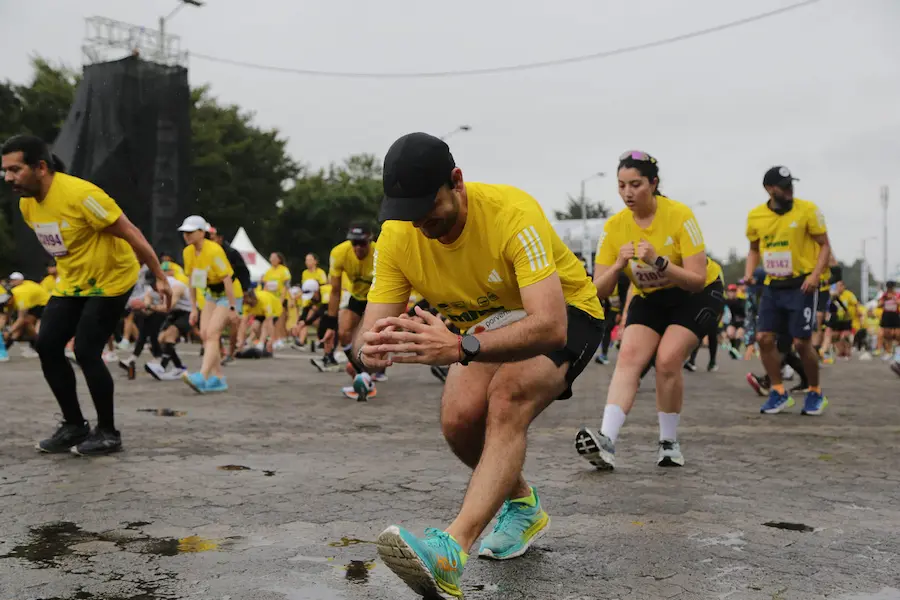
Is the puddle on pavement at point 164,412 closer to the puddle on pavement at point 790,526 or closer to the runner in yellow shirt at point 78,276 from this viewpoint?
the runner in yellow shirt at point 78,276

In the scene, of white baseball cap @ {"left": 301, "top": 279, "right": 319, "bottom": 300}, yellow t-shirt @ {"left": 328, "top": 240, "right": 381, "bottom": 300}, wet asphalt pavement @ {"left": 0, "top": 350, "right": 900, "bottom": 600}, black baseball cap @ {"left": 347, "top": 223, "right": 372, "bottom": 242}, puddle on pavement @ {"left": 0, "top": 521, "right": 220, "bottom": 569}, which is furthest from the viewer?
white baseball cap @ {"left": 301, "top": 279, "right": 319, "bottom": 300}

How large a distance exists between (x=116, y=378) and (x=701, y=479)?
1044 centimetres

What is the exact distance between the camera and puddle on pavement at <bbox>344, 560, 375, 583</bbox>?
368cm

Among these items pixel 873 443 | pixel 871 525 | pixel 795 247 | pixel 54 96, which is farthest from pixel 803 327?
pixel 54 96

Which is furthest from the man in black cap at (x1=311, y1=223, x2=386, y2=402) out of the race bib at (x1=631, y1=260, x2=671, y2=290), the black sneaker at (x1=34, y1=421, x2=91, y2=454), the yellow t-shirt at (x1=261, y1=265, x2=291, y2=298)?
the yellow t-shirt at (x1=261, y1=265, x2=291, y2=298)

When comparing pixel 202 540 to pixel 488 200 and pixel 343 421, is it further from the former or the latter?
pixel 343 421

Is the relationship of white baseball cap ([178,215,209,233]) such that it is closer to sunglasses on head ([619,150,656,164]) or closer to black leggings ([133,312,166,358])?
black leggings ([133,312,166,358])

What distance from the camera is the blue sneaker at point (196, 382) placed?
452 inches

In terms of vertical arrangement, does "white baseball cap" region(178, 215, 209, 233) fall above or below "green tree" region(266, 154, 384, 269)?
below

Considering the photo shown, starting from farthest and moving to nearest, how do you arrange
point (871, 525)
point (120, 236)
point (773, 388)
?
point (773, 388) < point (120, 236) < point (871, 525)

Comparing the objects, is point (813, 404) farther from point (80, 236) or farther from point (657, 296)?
point (80, 236)

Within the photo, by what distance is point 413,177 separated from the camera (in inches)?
126

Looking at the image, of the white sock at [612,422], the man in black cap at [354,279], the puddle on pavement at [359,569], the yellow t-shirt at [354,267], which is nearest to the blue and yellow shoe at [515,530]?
the puddle on pavement at [359,569]

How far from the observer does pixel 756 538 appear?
14.4ft
